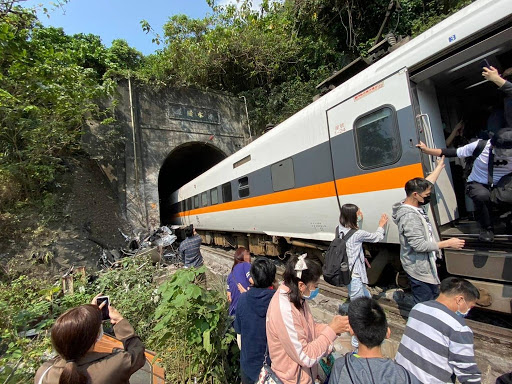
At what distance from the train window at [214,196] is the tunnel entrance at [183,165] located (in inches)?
223

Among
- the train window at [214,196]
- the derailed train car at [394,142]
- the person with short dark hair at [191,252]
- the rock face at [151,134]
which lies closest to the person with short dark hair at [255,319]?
the derailed train car at [394,142]

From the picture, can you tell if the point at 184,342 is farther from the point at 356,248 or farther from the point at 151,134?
the point at 151,134

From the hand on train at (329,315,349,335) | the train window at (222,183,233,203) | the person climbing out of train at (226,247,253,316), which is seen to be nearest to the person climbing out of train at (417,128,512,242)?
the hand on train at (329,315,349,335)

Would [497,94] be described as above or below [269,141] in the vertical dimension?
below

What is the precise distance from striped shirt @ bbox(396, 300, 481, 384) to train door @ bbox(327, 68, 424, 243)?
1.99 meters

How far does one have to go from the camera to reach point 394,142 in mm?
3449

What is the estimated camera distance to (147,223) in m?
12.5

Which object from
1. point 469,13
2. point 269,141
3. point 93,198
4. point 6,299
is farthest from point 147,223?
point 469,13

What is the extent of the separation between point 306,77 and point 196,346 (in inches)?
598

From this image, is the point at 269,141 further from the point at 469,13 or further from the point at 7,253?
the point at 7,253

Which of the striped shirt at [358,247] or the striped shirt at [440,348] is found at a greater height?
the striped shirt at [358,247]

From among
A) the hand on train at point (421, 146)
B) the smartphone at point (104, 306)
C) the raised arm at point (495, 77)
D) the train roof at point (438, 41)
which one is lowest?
the smartphone at point (104, 306)

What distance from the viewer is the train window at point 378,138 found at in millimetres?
3439

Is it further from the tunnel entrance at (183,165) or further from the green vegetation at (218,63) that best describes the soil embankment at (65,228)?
the tunnel entrance at (183,165)
